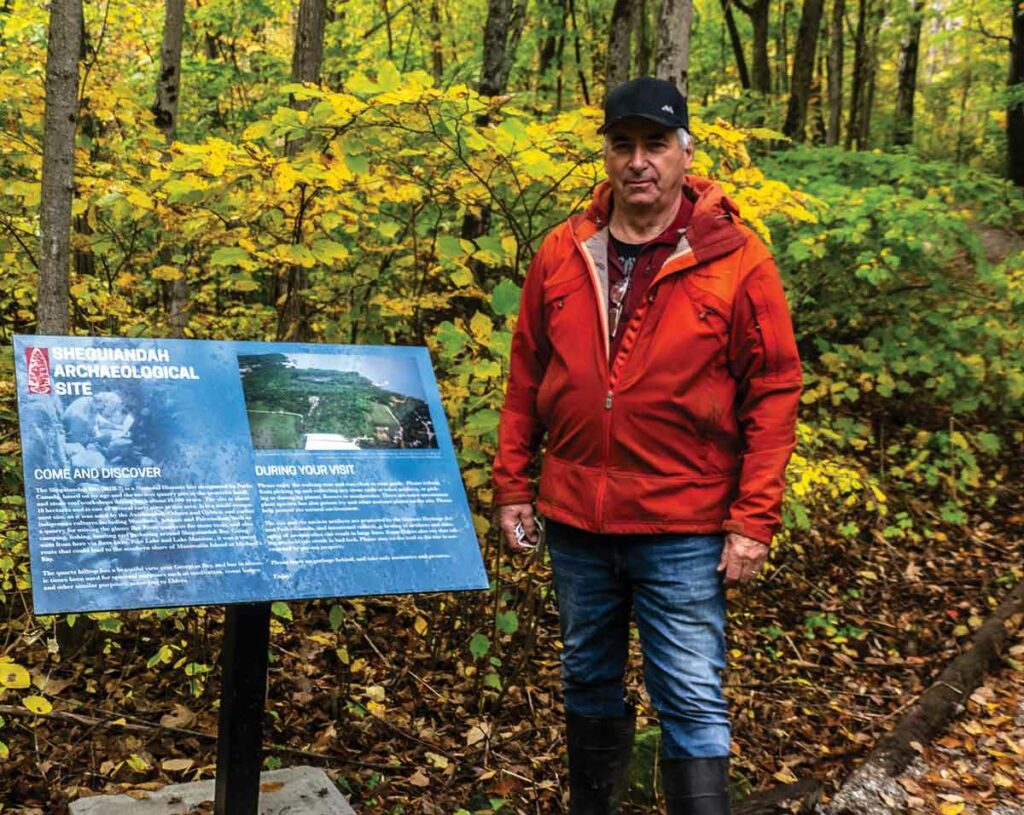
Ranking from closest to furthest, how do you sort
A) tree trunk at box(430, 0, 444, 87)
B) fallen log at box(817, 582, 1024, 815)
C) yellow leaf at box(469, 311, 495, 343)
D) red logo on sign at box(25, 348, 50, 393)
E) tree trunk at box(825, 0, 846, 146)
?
1. red logo on sign at box(25, 348, 50, 393)
2. yellow leaf at box(469, 311, 495, 343)
3. fallen log at box(817, 582, 1024, 815)
4. tree trunk at box(430, 0, 444, 87)
5. tree trunk at box(825, 0, 846, 146)

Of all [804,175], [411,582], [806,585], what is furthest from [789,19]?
[411,582]

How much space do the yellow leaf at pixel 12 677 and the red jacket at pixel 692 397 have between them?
165 cm

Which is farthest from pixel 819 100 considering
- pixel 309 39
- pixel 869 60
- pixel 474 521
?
pixel 474 521

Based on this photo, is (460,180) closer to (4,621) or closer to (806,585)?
(4,621)

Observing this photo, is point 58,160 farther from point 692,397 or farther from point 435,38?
point 435,38

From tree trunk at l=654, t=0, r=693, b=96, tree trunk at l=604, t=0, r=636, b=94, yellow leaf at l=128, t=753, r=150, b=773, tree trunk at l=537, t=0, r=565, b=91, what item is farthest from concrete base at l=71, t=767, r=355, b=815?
tree trunk at l=537, t=0, r=565, b=91

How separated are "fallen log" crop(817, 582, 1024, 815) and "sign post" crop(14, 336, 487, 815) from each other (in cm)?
236

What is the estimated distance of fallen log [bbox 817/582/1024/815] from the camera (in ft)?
12.8

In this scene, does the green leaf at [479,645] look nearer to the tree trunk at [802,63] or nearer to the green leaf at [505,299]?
the green leaf at [505,299]

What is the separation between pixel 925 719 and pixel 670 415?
3.06m

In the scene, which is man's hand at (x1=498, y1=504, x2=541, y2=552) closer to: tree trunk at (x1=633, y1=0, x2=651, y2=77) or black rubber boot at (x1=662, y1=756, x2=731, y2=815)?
black rubber boot at (x1=662, y1=756, x2=731, y2=815)

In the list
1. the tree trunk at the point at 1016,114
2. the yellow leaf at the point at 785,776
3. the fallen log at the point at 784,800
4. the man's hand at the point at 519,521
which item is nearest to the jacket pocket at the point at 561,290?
the man's hand at the point at 519,521

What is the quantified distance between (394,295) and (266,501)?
8.55 ft

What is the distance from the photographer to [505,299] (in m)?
3.71
